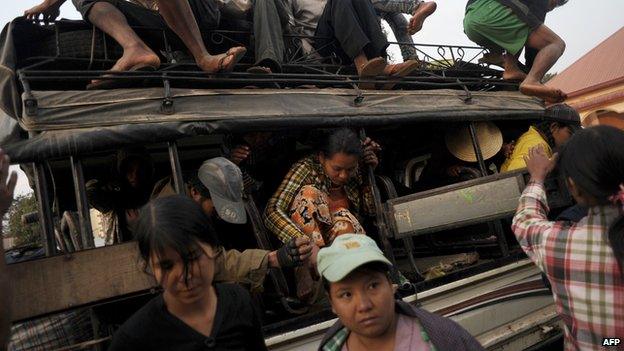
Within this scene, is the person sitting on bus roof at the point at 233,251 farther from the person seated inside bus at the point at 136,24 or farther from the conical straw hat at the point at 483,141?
the conical straw hat at the point at 483,141

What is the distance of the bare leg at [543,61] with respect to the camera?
13.7 feet

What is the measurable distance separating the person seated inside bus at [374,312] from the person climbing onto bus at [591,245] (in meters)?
0.56

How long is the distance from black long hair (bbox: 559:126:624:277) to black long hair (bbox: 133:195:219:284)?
1424 millimetres

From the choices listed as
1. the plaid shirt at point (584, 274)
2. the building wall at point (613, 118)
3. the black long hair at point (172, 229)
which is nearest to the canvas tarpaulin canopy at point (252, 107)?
the black long hair at point (172, 229)

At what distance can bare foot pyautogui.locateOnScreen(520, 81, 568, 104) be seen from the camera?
4.14 m

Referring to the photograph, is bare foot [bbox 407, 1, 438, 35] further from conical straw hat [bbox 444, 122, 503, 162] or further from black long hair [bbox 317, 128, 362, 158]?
black long hair [bbox 317, 128, 362, 158]

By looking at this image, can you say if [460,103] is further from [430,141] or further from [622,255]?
[622,255]

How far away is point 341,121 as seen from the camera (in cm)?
308

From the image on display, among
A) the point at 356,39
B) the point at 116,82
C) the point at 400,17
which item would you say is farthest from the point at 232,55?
the point at 400,17

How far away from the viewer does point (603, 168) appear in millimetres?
1469

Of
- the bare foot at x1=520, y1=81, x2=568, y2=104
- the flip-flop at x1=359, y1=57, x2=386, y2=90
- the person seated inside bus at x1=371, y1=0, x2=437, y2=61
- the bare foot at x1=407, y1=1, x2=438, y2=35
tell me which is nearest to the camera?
the flip-flop at x1=359, y1=57, x2=386, y2=90

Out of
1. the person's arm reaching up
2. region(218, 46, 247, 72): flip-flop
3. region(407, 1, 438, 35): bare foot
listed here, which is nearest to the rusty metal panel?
region(218, 46, 247, 72): flip-flop

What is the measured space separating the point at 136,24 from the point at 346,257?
10.2 feet

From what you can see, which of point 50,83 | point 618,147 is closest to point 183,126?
point 50,83
